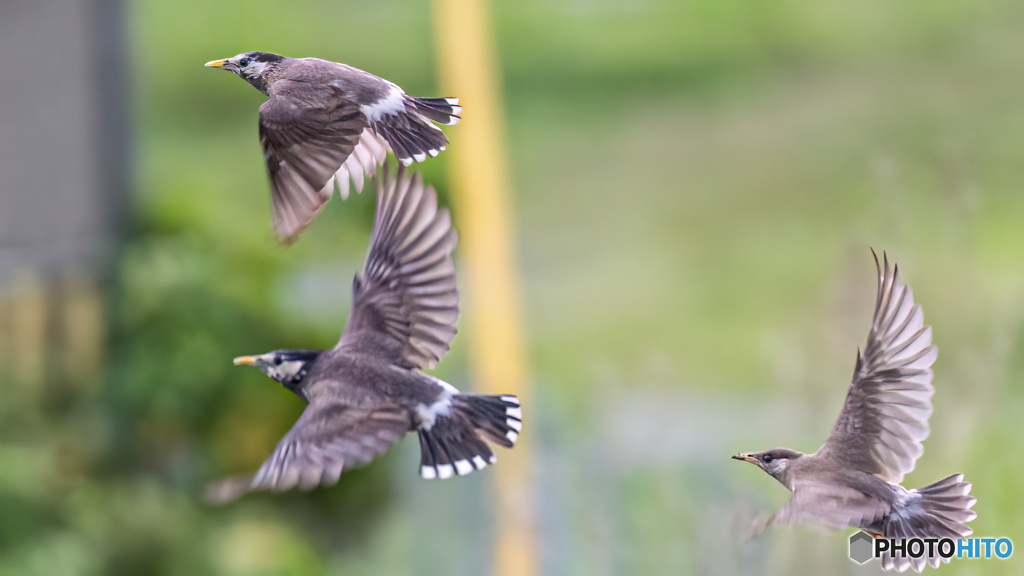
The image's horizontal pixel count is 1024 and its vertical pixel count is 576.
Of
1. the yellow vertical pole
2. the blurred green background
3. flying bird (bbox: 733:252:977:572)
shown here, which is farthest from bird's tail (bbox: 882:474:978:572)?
the yellow vertical pole

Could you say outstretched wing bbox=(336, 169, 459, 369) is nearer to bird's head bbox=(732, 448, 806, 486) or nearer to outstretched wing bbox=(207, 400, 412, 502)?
outstretched wing bbox=(207, 400, 412, 502)

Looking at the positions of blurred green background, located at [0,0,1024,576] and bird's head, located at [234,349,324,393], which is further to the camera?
blurred green background, located at [0,0,1024,576]

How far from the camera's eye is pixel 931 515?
564mm

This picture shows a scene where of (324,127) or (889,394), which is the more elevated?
(324,127)

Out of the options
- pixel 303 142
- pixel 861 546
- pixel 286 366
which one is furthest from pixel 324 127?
pixel 861 546

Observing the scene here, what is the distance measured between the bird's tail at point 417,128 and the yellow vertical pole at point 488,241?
→ 160 cm

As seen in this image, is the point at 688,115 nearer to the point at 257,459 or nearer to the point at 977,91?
the point at 977,91

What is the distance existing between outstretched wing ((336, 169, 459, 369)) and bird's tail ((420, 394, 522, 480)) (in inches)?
1.3

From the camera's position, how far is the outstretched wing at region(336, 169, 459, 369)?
0.59 metres

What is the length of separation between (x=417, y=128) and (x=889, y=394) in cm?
27

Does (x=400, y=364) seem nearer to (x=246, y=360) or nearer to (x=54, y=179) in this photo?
(x=246, y=360)

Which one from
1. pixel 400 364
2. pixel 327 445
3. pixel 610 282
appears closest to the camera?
pixel 327 445

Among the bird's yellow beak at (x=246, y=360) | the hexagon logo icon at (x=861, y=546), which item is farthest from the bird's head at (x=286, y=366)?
the hexagon logo icon at (x=861, y=546)

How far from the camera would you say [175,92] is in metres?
3.24
